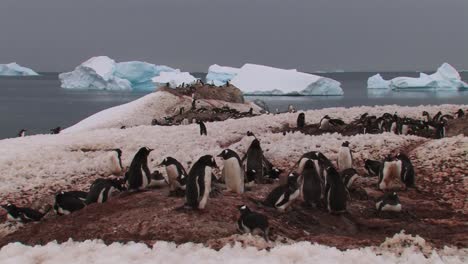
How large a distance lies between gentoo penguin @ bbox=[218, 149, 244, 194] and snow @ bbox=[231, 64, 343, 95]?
286 feet

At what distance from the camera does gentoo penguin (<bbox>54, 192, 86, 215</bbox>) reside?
11.8 meters

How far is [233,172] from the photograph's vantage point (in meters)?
11.4

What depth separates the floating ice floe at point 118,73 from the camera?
114812 millimetres

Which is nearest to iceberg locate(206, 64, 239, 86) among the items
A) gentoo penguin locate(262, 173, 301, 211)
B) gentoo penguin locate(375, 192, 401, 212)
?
gentoo penguin locate(375, 192, 401, 212)

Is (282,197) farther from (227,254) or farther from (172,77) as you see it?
(172,77)

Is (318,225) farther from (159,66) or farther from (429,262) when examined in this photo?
(159,66)

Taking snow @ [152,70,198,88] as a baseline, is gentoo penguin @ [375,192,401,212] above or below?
below

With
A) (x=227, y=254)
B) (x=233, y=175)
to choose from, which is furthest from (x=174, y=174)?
(x=227, y=254)

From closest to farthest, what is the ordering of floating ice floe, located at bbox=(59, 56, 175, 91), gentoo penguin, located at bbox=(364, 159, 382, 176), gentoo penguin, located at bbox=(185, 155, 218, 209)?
gentoo penguin, located at bbox=(185, 155, 218, 209), gentoo penguin, located at bbox=(364, 159, 382, 176), floating ice floe, located at bbox=(59, 56, 175, 91)

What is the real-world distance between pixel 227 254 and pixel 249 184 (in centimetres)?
484

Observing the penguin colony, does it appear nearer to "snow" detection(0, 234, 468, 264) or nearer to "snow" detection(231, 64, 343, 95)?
"snow" detection(0, 234, 468, 264)

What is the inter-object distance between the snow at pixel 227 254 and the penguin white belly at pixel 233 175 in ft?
10.5

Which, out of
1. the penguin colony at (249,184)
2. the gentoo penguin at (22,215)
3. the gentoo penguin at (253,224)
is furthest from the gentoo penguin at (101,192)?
the gentoo penguin at (253,224)

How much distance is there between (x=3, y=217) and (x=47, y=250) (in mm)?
5573
